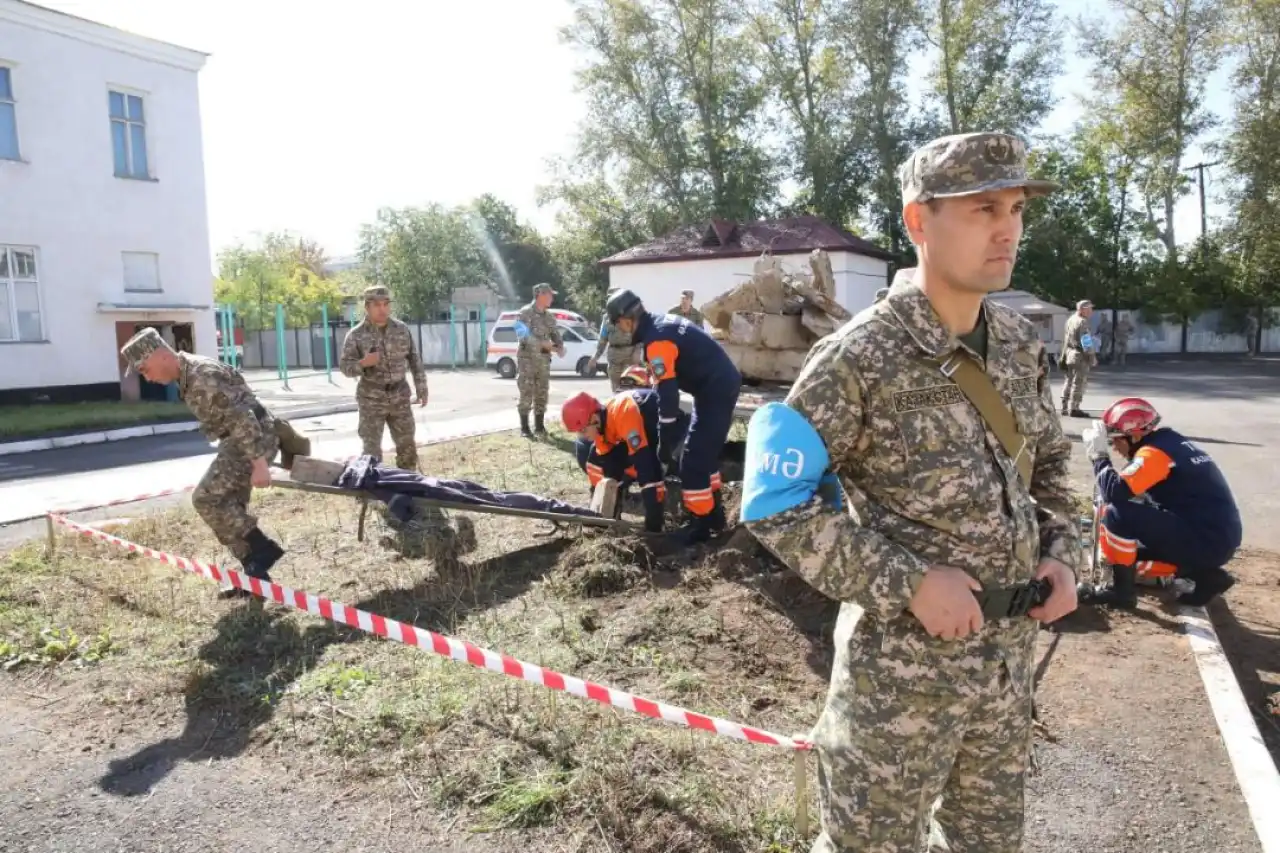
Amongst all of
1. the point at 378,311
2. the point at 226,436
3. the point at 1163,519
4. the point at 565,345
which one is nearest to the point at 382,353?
the point at 378,311

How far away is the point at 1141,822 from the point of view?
2.76 m

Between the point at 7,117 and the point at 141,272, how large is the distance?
3379mm

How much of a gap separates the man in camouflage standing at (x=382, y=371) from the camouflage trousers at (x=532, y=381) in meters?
3.19

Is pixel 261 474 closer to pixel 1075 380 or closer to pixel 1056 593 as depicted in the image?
pixel 1056 593

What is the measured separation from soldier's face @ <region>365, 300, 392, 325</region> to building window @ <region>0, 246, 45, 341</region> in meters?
12.1

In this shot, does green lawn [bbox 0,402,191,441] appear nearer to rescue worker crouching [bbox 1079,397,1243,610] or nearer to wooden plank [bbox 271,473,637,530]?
wooden plank [bbox 271,473,637,530]

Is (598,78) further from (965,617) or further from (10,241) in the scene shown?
(965,617)

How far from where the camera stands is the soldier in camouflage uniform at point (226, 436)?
488 cm

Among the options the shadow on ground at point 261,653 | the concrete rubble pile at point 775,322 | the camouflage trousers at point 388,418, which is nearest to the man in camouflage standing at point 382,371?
the camouflage trousers at point 388,418

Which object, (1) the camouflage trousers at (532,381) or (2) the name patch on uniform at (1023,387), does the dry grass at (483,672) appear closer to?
(2) the name patch on uniform at (1023,387)

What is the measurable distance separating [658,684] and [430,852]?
4.11 ft

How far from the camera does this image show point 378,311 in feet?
24.6

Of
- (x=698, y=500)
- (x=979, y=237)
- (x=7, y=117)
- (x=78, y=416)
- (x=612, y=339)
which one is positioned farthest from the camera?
(x=7, y=117)

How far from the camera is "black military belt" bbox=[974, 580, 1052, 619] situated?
5.76 ft
